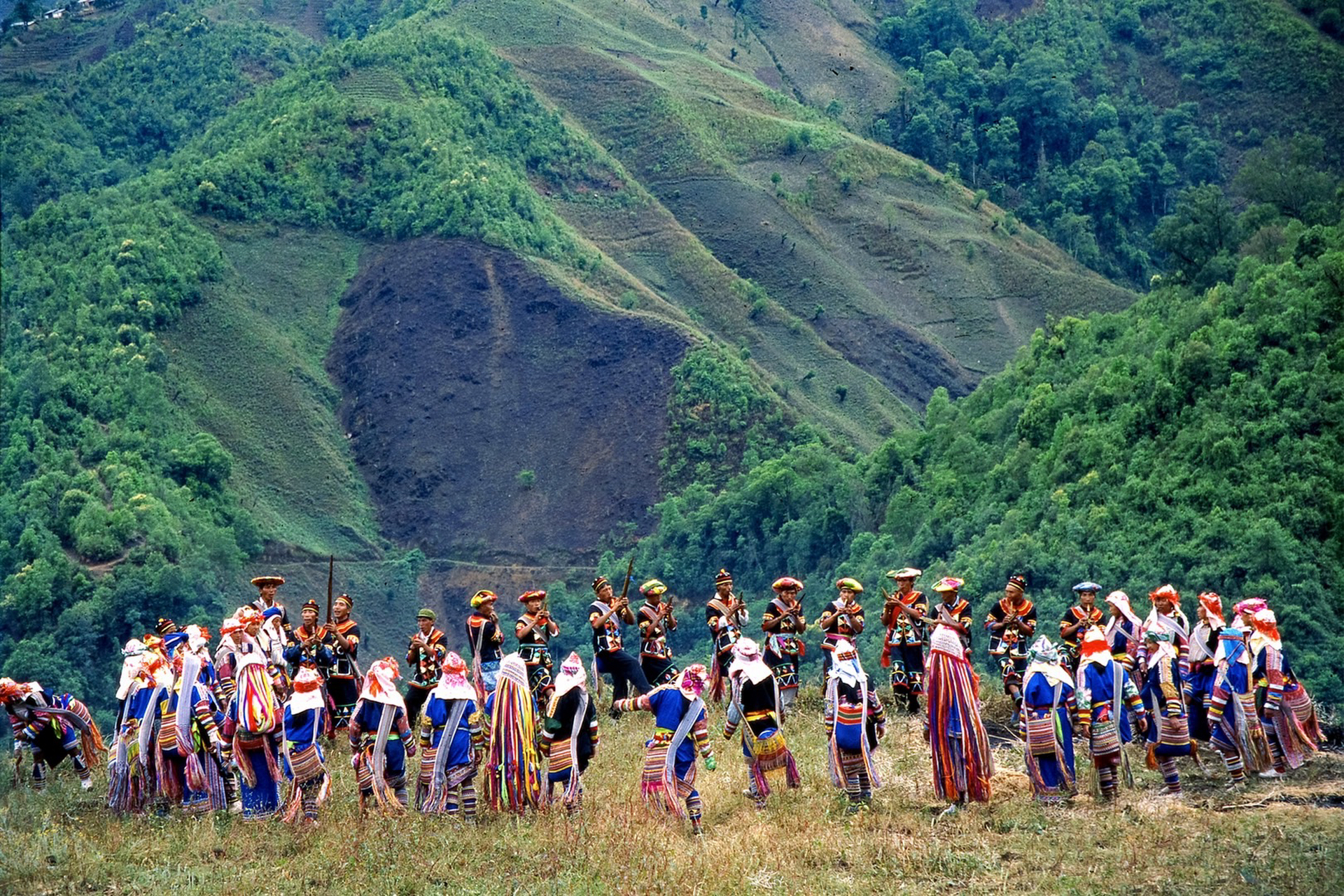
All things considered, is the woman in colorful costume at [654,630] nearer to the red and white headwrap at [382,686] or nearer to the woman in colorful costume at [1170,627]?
the red and white headwrap at [382,686]

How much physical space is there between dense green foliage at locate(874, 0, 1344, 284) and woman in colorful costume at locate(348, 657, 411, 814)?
221ft

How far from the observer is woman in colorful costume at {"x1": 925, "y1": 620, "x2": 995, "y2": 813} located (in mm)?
14992

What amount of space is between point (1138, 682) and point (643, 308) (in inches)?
1811

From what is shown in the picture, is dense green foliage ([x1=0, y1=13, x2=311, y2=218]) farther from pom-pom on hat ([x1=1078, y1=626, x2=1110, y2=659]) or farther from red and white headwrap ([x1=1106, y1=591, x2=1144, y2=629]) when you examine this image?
pom-pom on hat ([x1=1078, y1=626, x2=1110, y2=659])

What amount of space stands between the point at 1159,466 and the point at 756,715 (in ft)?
65.7

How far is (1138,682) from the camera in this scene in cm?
1708

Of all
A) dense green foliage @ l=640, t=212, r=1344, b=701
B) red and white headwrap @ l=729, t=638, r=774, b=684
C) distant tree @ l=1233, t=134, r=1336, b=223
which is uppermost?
distant tree @ l=1233, t=134, r=1336, b=223

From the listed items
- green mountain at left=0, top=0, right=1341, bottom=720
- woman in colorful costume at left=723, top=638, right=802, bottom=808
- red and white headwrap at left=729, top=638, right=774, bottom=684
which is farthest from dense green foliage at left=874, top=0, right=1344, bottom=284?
red and white headwrap at left=729, top=638, right=774, bottom=684

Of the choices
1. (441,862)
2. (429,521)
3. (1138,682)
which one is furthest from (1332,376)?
(429,521)

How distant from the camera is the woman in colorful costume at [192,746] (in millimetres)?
15898

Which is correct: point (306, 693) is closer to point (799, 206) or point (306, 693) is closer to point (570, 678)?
point (570, 678)

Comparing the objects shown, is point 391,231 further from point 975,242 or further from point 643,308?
point 975,242

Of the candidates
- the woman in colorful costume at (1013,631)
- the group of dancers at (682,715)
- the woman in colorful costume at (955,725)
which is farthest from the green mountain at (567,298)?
the woman in colorful costume at (955,725)

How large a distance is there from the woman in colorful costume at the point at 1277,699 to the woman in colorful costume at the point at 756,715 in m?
4.71
